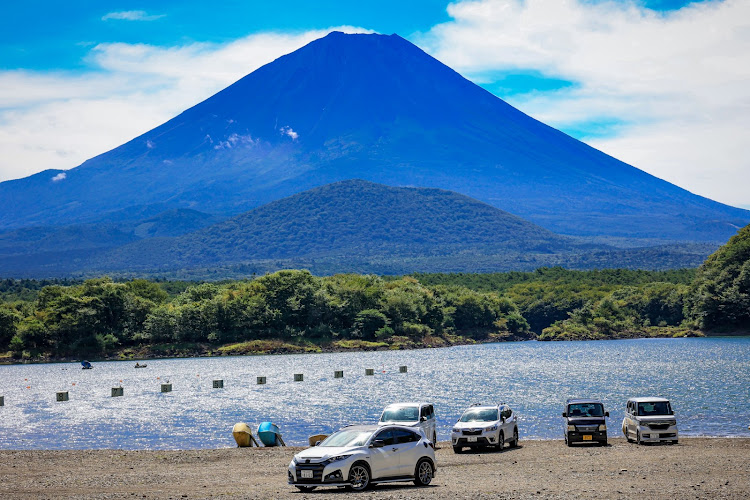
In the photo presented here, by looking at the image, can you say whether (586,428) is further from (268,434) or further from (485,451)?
(268,434)

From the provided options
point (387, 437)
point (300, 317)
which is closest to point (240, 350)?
point (300, 317)

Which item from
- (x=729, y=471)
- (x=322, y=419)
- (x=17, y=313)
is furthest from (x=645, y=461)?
(x=17, y=313)

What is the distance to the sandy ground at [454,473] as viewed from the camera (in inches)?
1041

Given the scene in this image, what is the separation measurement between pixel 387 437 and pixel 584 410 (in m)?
15.9

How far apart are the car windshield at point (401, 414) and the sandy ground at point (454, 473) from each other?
6.77ft

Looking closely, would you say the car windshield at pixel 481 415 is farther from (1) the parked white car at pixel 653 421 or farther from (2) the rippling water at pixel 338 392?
(2) the rippling water at pixel 338 392

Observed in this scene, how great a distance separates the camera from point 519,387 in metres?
75.1

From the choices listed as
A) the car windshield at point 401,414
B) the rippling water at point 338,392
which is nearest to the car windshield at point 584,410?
the rippling water at point 338,392

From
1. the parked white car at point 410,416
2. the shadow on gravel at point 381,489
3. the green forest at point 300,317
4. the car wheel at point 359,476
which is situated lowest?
the shadow on gravel at point 381,489

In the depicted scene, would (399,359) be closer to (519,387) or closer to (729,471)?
(519,387)

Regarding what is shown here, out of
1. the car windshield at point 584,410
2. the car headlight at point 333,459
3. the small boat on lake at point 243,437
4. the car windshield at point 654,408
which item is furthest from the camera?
the small boat on lake at point 243,437

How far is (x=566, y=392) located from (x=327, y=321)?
7831 centimetres

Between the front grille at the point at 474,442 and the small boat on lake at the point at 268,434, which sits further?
the small boat on lake at the point at 268,434

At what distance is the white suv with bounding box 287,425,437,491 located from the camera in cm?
2644
